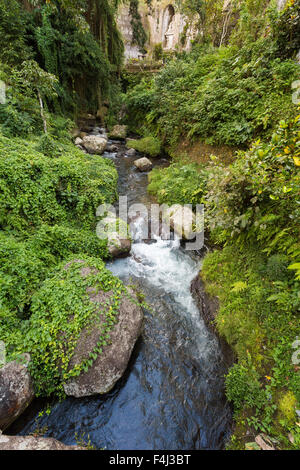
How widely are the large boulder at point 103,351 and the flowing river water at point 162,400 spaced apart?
1.01 feet

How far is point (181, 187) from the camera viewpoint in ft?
29.3

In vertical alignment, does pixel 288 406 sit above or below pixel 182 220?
below

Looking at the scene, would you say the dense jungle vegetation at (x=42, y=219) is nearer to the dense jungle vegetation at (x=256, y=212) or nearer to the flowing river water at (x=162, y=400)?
the flowing river water at (x=162, y=400)

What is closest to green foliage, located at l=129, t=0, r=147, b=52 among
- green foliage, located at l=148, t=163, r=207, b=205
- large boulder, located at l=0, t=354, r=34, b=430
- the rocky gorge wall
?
the rocky gorge wall

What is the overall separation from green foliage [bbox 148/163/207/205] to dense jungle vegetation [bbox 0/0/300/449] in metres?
0.06

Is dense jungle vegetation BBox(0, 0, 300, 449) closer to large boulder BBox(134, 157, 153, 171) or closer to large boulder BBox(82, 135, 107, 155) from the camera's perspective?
large boulder BBox(134, 157, 153, 171)

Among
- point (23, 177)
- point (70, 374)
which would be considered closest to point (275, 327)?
point (70, 374)

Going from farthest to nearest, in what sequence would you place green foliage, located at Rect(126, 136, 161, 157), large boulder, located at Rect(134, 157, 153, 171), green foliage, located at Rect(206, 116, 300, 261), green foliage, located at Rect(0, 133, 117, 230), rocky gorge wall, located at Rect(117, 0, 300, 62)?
1. rocky gorge wall, located at Rect(117, 0, 300, 62)
2. green foliage, located at Rect(126, 136, 161, 157)
3. large boulder, located at Rect(134, 157, 153, 171)
4. green foliage, located at Rect(0, 133, 117, 230)
5. green foliage, located at Rect(206, 116, 300, 261)

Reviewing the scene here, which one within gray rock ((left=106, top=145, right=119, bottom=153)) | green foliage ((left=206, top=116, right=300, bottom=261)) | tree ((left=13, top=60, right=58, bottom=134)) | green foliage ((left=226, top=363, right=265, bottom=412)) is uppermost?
tree ((left=13, top=60, right=58, bottom=134))

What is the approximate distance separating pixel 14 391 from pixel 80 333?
4.10 feet

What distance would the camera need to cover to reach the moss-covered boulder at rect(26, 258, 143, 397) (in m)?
3.65

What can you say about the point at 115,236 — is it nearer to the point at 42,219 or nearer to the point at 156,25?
the point at 42,219

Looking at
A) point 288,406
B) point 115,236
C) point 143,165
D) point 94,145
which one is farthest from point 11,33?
point 288,406

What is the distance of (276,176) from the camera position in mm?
4109
